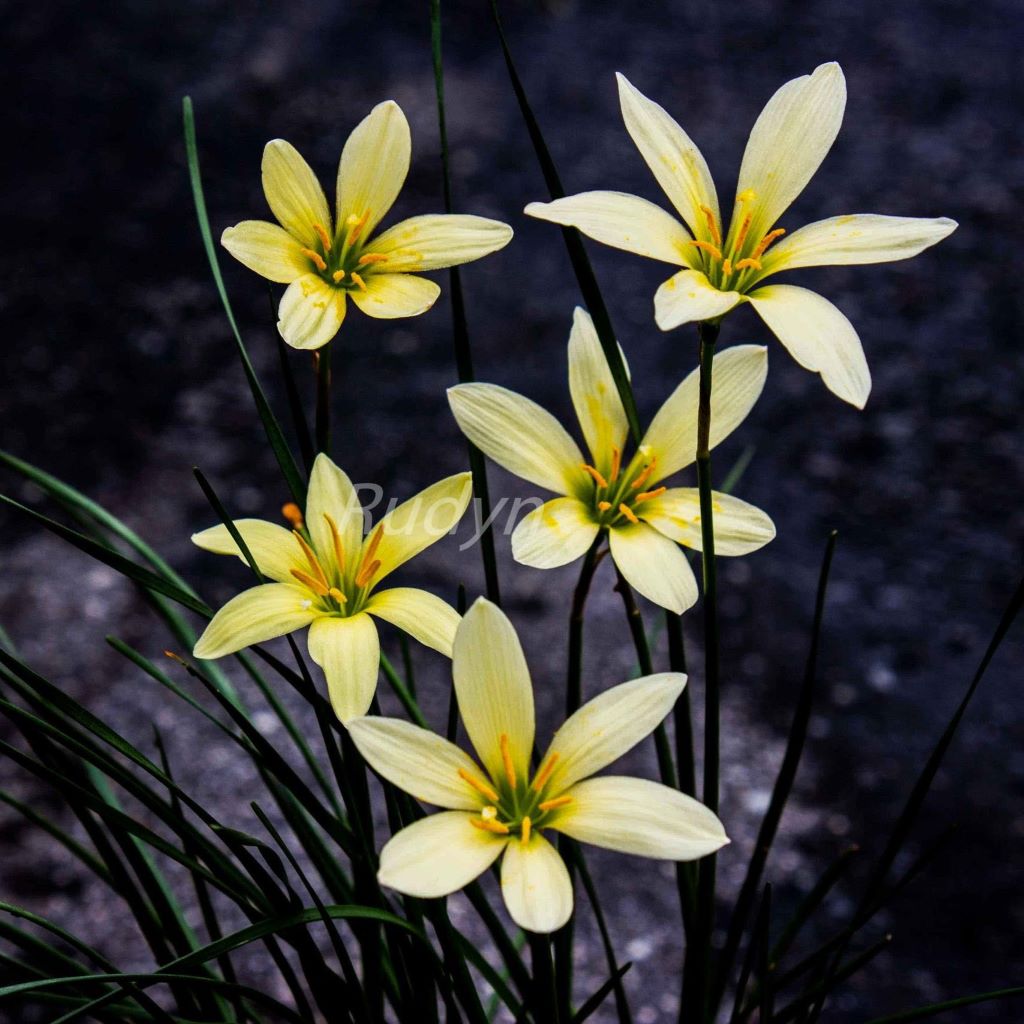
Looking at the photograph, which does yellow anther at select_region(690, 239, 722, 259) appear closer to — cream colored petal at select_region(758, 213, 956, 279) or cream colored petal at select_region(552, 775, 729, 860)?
cream colored petal at select_region(758, 213, 956, 279)

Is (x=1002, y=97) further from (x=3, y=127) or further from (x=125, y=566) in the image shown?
(x=125, y=566)

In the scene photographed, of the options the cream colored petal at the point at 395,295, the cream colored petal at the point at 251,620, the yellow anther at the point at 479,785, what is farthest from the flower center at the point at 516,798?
the cream colored petal at the point at 395,295

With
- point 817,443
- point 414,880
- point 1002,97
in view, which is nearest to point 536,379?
point 817,443

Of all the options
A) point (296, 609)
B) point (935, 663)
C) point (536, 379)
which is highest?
point (536, 379)

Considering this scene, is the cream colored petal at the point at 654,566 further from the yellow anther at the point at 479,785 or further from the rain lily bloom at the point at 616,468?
the yellow anther at the point at 479,785

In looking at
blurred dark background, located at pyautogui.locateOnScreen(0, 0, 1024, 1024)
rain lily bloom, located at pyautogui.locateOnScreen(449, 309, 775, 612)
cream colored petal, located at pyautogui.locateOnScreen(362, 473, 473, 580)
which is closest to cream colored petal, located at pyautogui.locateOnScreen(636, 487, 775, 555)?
Result: rain lily bloom, located at pyautogui.locateOnScreen(449, 309, 775, 612)

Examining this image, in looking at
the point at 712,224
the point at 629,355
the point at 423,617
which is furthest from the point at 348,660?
the point at 629,355
